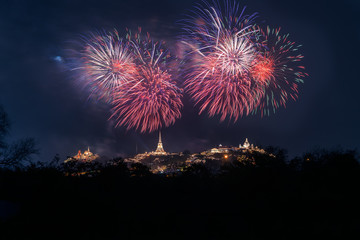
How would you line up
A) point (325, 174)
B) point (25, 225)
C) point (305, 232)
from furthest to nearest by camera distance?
1. point (325, 174)
2. point (25, 225)
3. point (305, 232)

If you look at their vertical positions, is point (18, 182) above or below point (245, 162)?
below

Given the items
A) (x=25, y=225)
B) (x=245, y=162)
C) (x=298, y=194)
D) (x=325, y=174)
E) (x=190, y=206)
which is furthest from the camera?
(x=245, y=162)

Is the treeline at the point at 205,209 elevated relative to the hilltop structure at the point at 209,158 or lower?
lower

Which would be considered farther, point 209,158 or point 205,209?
point 209,158

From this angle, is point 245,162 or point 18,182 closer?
point 18,182

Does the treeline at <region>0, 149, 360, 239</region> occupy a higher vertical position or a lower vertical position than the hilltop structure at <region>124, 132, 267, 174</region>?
lower

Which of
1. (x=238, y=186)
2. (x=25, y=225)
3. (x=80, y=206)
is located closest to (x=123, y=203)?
(x=80, y=206)

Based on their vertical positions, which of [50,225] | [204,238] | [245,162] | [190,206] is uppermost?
[245,162]

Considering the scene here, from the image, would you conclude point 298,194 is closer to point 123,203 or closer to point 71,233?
point 123,203
